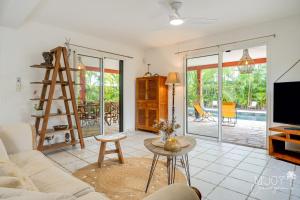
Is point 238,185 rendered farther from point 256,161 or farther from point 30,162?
point 30,162

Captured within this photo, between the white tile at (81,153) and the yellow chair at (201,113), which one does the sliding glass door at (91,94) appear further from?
the yellow chair at (201,113)

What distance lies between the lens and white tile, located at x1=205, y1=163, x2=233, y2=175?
2.60 meters

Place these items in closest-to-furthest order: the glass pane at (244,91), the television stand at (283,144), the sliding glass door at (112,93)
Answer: the television stand at (283,144), the sliding glass door at (112,93), the glass pane at (244,91)

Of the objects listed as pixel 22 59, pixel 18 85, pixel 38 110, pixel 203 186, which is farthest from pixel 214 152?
pixel 22 59

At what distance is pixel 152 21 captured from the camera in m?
3.39

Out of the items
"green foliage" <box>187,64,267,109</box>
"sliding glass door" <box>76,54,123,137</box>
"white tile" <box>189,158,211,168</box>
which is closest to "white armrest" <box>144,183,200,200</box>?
"white tile" <box>189,158,211,168</box>

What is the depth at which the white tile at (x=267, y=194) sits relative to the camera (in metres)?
1.93


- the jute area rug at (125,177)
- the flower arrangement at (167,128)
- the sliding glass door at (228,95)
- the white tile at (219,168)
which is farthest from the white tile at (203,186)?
the sliding glass door at (228,95)

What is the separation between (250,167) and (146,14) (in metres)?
2.94

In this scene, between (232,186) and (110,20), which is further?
(110,20)

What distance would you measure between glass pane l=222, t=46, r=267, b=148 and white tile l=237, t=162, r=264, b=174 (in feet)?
7.93

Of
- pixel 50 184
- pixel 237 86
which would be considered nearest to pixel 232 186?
pixel 50 184

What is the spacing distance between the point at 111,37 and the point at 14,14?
80.3 inches

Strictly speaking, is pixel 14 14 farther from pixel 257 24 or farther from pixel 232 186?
pixel 257 24
